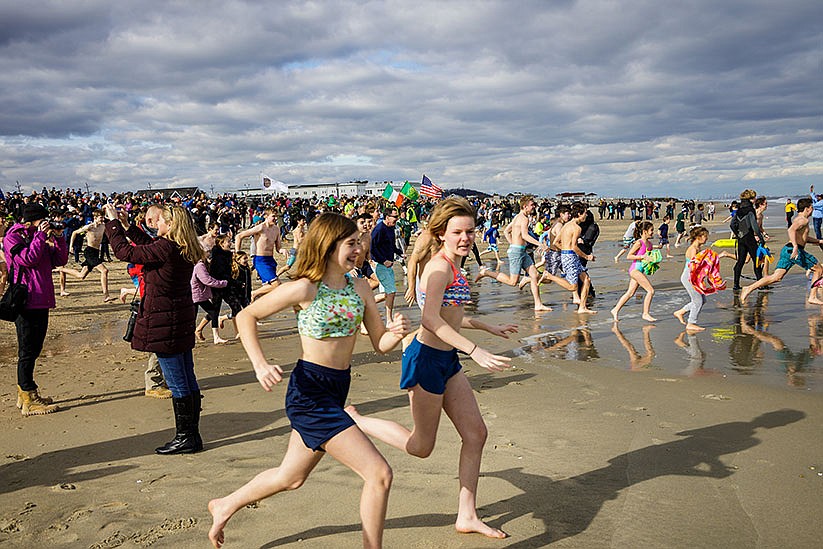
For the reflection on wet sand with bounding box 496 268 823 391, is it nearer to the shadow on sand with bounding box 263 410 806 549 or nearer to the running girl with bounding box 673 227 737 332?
the running girl with bounding box 673 227 737 332

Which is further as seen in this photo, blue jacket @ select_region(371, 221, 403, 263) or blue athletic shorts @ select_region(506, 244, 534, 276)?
blue athletic shorts @ select_region(506, 244, 534, 276)

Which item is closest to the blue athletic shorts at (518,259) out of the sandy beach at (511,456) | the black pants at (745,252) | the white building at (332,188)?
the sandy beach at (511,456)

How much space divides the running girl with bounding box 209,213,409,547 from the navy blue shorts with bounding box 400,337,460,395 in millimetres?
237

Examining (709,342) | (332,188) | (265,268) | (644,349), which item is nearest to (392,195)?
(265,268)

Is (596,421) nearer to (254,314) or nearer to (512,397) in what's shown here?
(512,397)

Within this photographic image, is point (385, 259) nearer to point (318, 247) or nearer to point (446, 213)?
point (446, 213)

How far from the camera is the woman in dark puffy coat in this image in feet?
16.3

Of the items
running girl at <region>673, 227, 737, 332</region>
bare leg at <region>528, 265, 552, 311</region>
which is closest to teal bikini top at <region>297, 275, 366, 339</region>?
running girl at <region>673, 227, 737, 332</region>

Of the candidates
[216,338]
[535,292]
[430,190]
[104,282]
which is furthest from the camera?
[430,190]

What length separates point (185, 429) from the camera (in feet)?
16.4

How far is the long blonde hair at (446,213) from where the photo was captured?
3.74 metres

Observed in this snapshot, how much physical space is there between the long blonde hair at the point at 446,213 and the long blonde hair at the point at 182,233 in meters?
2.08

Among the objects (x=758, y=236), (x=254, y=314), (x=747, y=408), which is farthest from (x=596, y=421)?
(x=758, y=236)

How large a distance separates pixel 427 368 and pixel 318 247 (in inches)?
34.4
